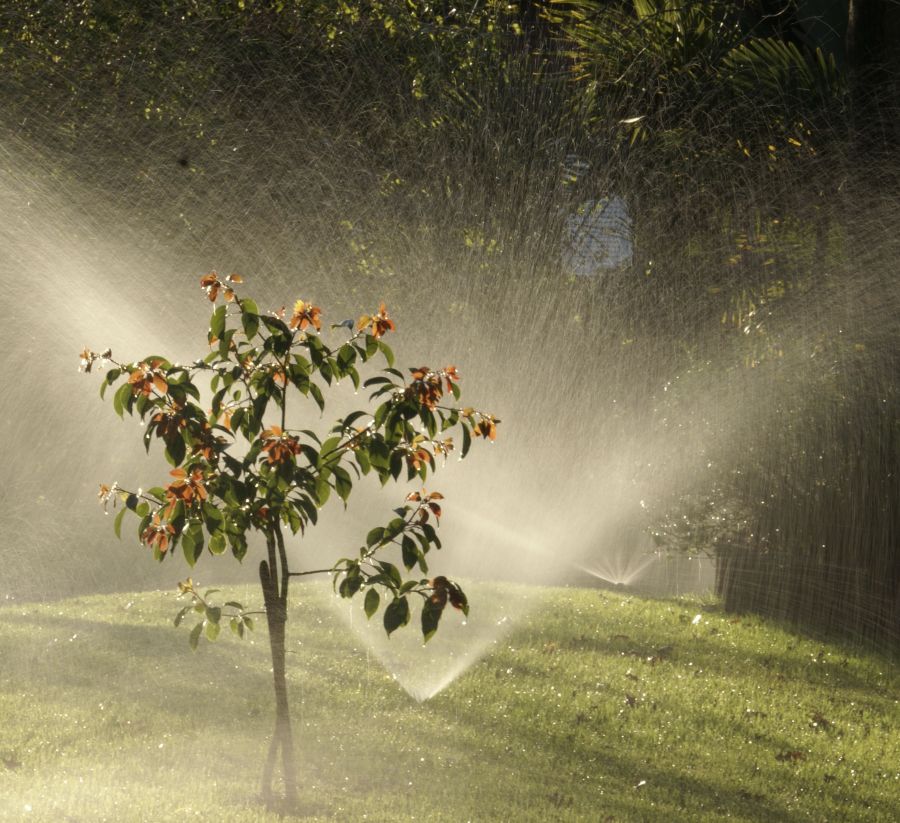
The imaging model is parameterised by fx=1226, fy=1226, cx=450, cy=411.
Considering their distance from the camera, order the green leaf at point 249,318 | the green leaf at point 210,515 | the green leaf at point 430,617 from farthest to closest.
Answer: the green leaf at point 249,318 < the green leaf at point 210,515 < the green leaf at point 430,617

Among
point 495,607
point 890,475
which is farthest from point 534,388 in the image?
point 890,475

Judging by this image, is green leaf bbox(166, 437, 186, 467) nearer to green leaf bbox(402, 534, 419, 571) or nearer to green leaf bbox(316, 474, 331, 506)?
green leaf bbox(316, 474, 331, 506)

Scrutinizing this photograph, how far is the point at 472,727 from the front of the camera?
6.50 metres

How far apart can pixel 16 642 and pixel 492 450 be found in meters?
7.37

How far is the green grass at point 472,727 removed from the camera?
5375 mm

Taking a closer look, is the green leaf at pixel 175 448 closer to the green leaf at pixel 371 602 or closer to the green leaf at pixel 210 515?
the green leaf at pixel 210 515

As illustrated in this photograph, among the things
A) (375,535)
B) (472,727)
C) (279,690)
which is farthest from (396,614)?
(472,727)

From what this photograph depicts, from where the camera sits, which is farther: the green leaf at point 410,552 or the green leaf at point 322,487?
the green leaf at point 322,487

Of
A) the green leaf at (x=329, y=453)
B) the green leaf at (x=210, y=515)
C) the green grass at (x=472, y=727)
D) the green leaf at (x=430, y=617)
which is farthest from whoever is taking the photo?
the green grass at (x=472, y=727)

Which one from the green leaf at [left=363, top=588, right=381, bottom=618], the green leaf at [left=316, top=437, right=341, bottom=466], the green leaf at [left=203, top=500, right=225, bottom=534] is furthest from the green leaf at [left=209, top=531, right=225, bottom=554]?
the green leaf at [left=363, top=588, right=381, bottom=618]

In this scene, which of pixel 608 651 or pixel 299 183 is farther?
pixel 299 183

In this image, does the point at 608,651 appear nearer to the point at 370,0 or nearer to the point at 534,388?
the point at 534,388

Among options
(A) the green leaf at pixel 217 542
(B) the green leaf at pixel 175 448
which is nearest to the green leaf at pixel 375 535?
(A) the green leaf at pixel 217 542

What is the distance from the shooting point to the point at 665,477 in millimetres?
11297
